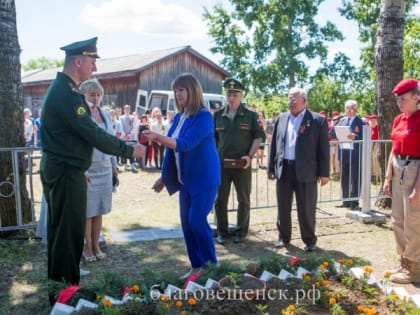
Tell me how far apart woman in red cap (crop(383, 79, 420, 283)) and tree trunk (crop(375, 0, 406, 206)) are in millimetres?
3082

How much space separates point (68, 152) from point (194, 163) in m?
1.19

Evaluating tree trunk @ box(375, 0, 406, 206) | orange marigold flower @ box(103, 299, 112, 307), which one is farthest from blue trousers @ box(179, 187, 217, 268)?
tree trunk @ box(375, 0, 406, 206)

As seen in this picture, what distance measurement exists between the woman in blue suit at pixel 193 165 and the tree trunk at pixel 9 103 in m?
2.70

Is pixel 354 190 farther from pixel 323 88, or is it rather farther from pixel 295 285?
pixel 323 88

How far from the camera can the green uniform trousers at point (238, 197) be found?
20.0 ft

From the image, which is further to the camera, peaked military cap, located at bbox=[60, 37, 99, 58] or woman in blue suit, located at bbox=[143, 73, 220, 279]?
woman in blue suit, located at bbox=[143, 73, 220, 279]

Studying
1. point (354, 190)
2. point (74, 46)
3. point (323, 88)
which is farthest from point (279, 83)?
point (74, 46)

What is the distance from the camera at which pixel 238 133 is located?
6.03 meters

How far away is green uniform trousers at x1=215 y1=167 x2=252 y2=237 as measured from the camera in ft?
20.0

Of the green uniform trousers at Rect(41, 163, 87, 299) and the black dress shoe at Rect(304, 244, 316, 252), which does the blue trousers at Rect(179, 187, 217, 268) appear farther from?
the black dress shoe at Rect(304, 244, 316, 252)

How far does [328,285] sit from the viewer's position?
350 cm

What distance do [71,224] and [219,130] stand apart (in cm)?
297

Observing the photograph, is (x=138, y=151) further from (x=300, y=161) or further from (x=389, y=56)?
(x=389, y=56)

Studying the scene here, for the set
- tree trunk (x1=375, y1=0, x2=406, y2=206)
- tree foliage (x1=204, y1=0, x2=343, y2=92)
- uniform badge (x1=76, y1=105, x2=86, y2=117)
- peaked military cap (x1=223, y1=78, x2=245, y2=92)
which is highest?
tree foliage (x1=204, y1=0, x2=343, y2=92)
